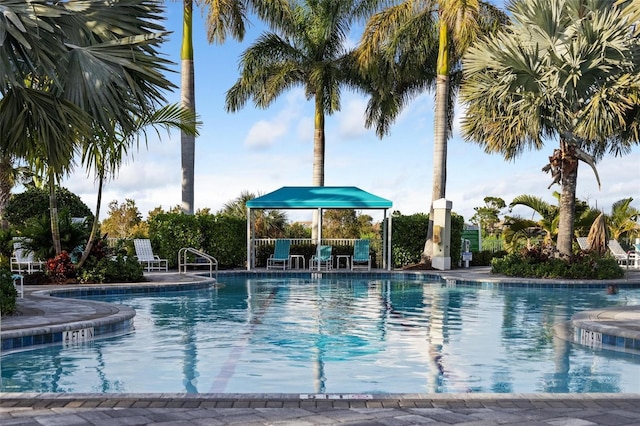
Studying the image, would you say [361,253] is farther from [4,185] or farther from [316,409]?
[316,409]

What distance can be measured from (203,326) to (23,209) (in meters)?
17.1

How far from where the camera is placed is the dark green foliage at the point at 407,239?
74.5 ft

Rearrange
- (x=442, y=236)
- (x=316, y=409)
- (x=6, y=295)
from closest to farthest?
(x=316, y=409) → (x=6, y=295) → (x=442, y=236)

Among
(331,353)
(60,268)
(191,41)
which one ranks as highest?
(191,41)

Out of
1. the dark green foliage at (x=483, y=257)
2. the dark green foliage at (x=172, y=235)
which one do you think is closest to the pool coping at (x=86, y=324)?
the dark green foliage at (x=172, y=235)

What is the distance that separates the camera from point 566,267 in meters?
17.4

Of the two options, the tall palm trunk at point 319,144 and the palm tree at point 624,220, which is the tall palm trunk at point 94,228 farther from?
the palm tree at point 624,220

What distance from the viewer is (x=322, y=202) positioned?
836 inches

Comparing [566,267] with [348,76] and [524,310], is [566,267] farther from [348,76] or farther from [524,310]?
[348,76]

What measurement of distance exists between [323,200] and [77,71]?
13757 millimetres

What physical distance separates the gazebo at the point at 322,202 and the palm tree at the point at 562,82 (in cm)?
425

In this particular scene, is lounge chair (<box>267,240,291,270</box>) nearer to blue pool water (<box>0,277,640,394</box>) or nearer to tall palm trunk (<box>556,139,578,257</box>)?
tall palm trunk (<box>556,139,578,257</box>)

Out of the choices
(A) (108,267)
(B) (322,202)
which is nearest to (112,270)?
(A) (108,267)

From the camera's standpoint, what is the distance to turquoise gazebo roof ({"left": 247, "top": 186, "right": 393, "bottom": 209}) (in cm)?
2095
